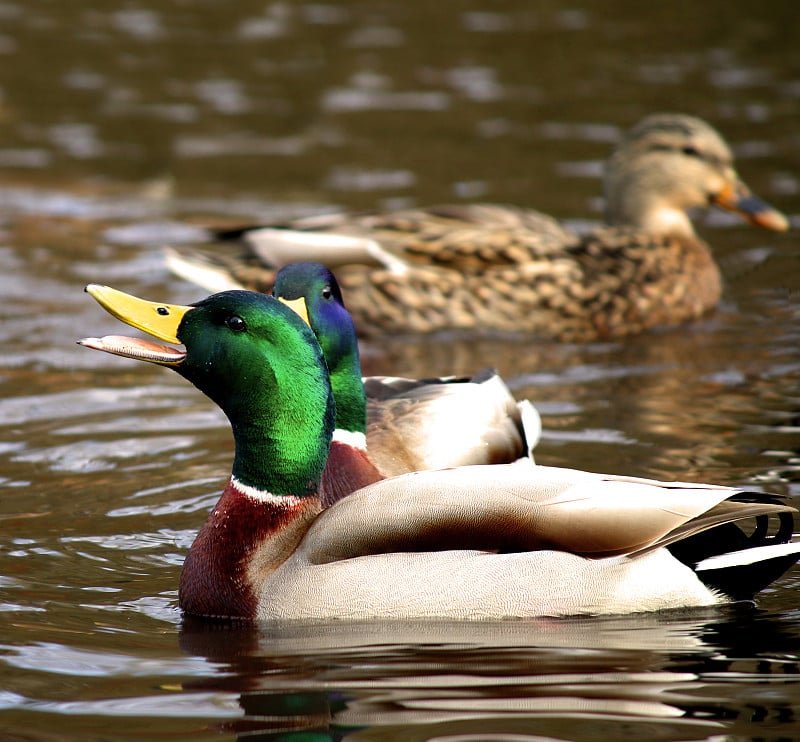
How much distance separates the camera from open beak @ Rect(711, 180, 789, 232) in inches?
402

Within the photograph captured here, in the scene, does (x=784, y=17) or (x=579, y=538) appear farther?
(x=784, y=17)

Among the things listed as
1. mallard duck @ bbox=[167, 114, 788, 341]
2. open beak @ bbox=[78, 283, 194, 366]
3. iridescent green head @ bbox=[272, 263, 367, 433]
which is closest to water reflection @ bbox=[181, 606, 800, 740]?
open beak @ bbox=[78, 283, 194, 366]

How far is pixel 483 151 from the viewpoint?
13.5m

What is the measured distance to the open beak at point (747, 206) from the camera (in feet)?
33.5

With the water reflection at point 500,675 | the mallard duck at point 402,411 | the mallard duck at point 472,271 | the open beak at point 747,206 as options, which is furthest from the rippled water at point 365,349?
the mallard duck at point 402,411

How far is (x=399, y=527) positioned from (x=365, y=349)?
4.48 meters

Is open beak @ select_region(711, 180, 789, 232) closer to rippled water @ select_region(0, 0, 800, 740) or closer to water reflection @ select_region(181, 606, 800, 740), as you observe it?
rippled water @ select_region(0, 0, 800, 740)

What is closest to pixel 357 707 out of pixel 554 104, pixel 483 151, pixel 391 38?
pixel 483 151

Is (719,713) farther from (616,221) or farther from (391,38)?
(391,38)

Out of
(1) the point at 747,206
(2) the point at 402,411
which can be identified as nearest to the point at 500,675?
(2) the point at 402,411

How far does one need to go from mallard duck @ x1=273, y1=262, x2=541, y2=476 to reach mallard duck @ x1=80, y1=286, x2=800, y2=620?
934mm

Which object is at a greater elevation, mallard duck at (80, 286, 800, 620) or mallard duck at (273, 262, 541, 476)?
mallard duck at (273, 262, 541, 476)

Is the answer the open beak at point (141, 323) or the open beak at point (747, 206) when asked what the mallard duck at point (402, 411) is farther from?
the open beak at point (747, 206)

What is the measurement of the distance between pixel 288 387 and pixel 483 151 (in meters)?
8.46
